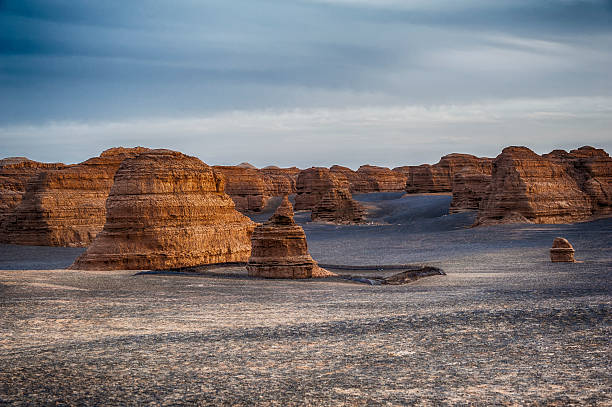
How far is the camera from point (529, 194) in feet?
156

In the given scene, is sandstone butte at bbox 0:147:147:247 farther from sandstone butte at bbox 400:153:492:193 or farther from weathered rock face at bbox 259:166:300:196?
weathered rock face at bbox 259:166:300:196

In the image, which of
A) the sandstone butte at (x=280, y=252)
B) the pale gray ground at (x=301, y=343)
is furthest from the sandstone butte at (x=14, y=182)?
the pale gray ground at (x=301, y=343)

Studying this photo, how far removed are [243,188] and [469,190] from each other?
107ft

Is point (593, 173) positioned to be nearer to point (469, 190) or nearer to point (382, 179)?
point (469, 190)

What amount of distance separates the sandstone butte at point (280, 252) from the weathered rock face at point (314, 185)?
56.9 metres

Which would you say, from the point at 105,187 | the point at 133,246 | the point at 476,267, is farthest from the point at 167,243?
the point at 105,187

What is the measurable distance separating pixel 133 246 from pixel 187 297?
9.79 metres

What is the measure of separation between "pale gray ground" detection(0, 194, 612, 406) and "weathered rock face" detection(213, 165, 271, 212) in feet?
228

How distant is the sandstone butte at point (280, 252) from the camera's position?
65.1 ft

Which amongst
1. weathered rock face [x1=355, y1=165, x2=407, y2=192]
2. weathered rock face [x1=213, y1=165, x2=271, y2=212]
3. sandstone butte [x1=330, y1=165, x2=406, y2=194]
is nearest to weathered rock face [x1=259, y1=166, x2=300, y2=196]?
sandstone butte [x1=330, y1=165, x2=406, y2=194]

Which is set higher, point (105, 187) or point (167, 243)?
point (105, 187)

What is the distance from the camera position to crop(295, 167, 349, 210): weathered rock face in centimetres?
7838

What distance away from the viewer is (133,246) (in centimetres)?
2305

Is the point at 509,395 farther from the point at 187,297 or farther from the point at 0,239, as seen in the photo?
the point at 0,239
